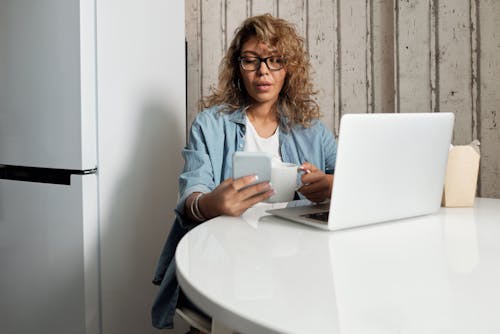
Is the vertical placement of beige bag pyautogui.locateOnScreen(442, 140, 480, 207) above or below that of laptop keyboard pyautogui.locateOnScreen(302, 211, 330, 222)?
above

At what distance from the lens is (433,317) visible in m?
0.51

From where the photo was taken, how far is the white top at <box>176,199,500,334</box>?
507 mm

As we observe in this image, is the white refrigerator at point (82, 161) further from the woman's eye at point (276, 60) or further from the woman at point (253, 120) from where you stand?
the woman's eye at point (276, 60)

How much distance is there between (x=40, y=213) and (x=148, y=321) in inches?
23.4

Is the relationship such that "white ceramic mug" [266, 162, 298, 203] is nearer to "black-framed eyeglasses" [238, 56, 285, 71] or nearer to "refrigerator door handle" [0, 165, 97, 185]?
"black-framed eyeglasses" [238, 56, 285, 71]

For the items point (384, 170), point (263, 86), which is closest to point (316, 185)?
point (384, 170)

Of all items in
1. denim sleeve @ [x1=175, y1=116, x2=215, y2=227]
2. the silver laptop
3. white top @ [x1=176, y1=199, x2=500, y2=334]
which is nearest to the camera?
white top @ [x1=176, y1=199, x2=500, y2=334]

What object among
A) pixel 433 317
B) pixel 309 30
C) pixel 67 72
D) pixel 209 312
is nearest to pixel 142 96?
pixel 67 72

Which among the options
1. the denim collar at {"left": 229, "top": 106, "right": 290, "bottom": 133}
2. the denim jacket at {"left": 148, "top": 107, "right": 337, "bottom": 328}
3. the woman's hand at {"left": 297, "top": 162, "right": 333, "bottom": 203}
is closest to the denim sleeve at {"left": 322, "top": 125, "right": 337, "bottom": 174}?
the denim jacket at {"left": 148, "top": 107, "right": 337, "bottom": 328}

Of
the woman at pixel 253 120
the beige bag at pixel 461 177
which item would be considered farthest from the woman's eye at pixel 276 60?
the beige bag at pixel 461 177

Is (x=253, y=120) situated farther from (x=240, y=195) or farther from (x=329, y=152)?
(x=240, y=195)

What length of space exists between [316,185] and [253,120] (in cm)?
63

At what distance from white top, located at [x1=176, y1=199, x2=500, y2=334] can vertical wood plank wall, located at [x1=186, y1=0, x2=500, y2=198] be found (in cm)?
96

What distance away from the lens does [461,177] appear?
4.13 ft
